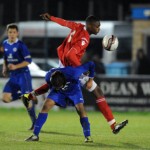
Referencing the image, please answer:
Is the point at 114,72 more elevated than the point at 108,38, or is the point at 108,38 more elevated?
the point at 108,38

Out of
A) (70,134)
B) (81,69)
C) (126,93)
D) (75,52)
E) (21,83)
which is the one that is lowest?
(126,93)

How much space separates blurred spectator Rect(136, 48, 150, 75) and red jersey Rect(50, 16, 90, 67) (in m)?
12.9

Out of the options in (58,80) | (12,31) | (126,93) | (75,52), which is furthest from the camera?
(126,93)

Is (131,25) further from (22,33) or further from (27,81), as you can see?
(27,81)

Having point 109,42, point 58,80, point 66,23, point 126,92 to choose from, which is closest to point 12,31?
point 109,42

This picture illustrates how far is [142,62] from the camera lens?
98.0 ft

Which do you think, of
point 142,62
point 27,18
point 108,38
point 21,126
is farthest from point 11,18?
point 108,38

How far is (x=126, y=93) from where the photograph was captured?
87.8ft

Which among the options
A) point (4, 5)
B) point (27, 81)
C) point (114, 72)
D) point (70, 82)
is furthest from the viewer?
point (4, 5)

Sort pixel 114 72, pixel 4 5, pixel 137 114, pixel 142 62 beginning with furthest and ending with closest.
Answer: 1. pixel 4 5
2. pixel 114 72
3. pixel 142 62
4. pixel 137 114

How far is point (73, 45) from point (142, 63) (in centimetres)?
1335

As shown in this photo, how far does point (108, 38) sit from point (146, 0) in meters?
26.8

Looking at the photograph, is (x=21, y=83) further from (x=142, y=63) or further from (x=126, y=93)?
(x=142, y=63)

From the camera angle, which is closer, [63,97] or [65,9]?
[63,97]
